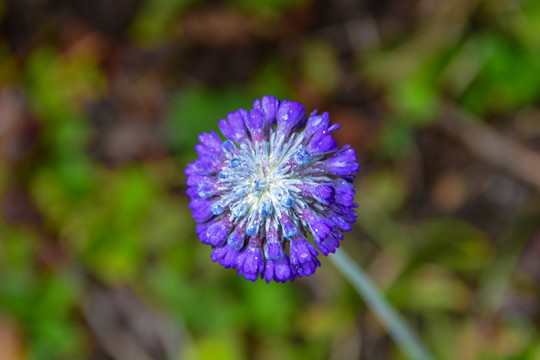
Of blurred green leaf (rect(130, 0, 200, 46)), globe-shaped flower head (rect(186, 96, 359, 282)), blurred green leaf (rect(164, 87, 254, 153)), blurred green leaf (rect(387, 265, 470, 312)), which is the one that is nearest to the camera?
globe-shaped flower head (rect(186, 96, 359, 282))

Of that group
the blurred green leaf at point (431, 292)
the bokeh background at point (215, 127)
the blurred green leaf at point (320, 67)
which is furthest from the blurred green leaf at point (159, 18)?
the blurred green leaf at point (431, 292)

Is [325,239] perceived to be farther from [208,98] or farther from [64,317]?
[64,317]

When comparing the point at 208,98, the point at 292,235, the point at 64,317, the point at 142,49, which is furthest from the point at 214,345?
the point at 142,49

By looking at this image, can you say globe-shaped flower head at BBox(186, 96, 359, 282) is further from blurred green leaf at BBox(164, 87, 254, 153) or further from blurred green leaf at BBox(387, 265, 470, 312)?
blurred green leaf at BBox(164, 87, 254, 153)

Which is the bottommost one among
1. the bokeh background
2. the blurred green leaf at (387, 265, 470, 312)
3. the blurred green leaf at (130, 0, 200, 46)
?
the blurred green leaf at (387, 265, 470, 312)

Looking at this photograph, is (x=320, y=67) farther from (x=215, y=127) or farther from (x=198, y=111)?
(x=198, y=111)

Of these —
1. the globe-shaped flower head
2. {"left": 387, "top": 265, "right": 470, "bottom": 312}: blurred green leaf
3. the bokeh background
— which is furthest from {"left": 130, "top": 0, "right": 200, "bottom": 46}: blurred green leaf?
{"left": 387, "top": 265, "right": 470, "bottom": 312}: blurred green leaf
